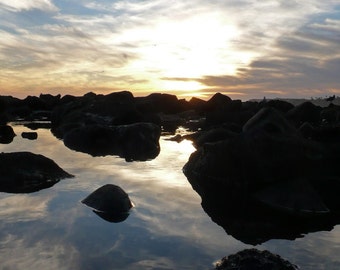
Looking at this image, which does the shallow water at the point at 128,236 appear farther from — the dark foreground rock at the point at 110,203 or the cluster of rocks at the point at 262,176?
the cluster of rocks at the point at 262,176

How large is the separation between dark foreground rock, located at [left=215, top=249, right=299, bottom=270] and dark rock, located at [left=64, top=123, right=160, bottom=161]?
10.1 meters

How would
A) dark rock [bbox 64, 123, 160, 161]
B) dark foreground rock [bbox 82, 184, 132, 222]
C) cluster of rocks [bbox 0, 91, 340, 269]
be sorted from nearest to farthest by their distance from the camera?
dark foreground rock [bbox 82, 184, 132, 222] → cluster of rocks [bbox 0, 91, 340, 269] → dark rock [bbox 64, 123, 160, 161]

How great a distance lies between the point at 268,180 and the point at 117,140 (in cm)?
813

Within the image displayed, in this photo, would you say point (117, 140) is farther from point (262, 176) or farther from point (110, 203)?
point (110, 203)

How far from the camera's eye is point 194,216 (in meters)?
7.49

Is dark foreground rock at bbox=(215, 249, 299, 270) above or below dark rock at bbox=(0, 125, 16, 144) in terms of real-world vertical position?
above

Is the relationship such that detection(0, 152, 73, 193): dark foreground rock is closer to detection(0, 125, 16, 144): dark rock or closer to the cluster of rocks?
the cluster of rocks

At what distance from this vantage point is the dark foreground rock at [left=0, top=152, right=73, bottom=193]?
9.16 m

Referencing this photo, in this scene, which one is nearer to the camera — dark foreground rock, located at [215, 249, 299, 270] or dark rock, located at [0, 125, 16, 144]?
dark foreground rock, located at [215, 249, 299, 270]

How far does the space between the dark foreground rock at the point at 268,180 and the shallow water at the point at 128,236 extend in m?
0.46

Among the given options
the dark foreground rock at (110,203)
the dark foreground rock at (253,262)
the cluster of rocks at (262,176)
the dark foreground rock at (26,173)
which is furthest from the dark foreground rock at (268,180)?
the dark foreground rock at (26,173)

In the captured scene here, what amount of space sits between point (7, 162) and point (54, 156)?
439 centimetres

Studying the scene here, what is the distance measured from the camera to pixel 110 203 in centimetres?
743

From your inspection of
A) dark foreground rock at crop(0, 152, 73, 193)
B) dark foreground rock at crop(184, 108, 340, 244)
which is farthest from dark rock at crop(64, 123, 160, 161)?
dark foreground rock at crop(0, 152, 73, 193)
